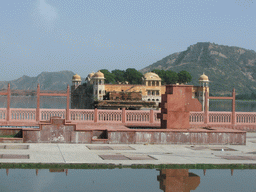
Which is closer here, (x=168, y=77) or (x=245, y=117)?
(x=245, y=117)

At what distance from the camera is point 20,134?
1542 cm

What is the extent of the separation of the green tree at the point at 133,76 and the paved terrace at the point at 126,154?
113 metres

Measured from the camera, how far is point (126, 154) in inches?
469

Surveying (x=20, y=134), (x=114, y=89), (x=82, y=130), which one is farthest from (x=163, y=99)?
(x=114, y=89)

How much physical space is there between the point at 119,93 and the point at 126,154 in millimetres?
78080

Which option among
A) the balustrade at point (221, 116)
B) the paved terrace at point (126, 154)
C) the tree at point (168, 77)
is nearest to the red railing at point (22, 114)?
the paved terrace at point (126, 154)

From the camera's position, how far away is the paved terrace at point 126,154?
10.3 meters

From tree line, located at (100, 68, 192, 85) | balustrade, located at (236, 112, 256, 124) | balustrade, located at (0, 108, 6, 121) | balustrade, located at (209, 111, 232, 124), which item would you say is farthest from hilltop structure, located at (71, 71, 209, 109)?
balustrade, located at (236, 112, 256, 124)

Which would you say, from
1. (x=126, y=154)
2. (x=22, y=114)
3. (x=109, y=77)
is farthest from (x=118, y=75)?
(x=126, y=154)

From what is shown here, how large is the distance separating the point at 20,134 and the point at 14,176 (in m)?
7.42

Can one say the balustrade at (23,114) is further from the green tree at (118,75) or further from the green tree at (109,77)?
the green tree at (118,75)

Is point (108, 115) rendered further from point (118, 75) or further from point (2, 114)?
point (118, 75)

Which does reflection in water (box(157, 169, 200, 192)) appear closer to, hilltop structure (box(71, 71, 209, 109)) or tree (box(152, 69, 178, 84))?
hilltop structure (box(71, 71, 209, 109))

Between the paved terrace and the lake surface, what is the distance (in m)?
0.90
